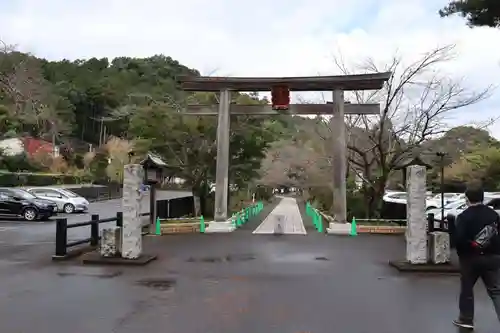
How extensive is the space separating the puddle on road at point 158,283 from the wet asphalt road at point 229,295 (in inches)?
0.7

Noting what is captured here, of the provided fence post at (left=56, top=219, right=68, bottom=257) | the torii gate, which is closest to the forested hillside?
the torii gate

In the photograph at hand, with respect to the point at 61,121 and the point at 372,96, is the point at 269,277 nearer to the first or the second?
the point at 372,96

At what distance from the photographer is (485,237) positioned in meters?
5.91

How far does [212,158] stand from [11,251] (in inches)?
543

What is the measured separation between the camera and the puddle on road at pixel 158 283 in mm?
8867

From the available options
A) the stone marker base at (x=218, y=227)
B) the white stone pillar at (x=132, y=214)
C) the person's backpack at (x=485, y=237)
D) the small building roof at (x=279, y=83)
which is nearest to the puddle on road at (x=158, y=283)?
the white stone pillar at (x=132, y=214)

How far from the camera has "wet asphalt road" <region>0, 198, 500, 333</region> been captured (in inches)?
254

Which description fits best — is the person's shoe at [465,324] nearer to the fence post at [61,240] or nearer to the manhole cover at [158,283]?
the manhole cover at [158,283]

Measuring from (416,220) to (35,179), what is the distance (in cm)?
4023

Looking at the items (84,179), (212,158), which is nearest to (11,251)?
(212,158)

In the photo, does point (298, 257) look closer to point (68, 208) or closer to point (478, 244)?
point (478, 244)

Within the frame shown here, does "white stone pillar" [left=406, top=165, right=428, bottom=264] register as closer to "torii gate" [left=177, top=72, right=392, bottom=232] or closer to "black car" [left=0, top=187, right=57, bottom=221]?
"torii gate" [left=177, top=72, right=392, bottom=232]

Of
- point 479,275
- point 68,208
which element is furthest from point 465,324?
point 68,208

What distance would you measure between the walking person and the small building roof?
14281 mm
